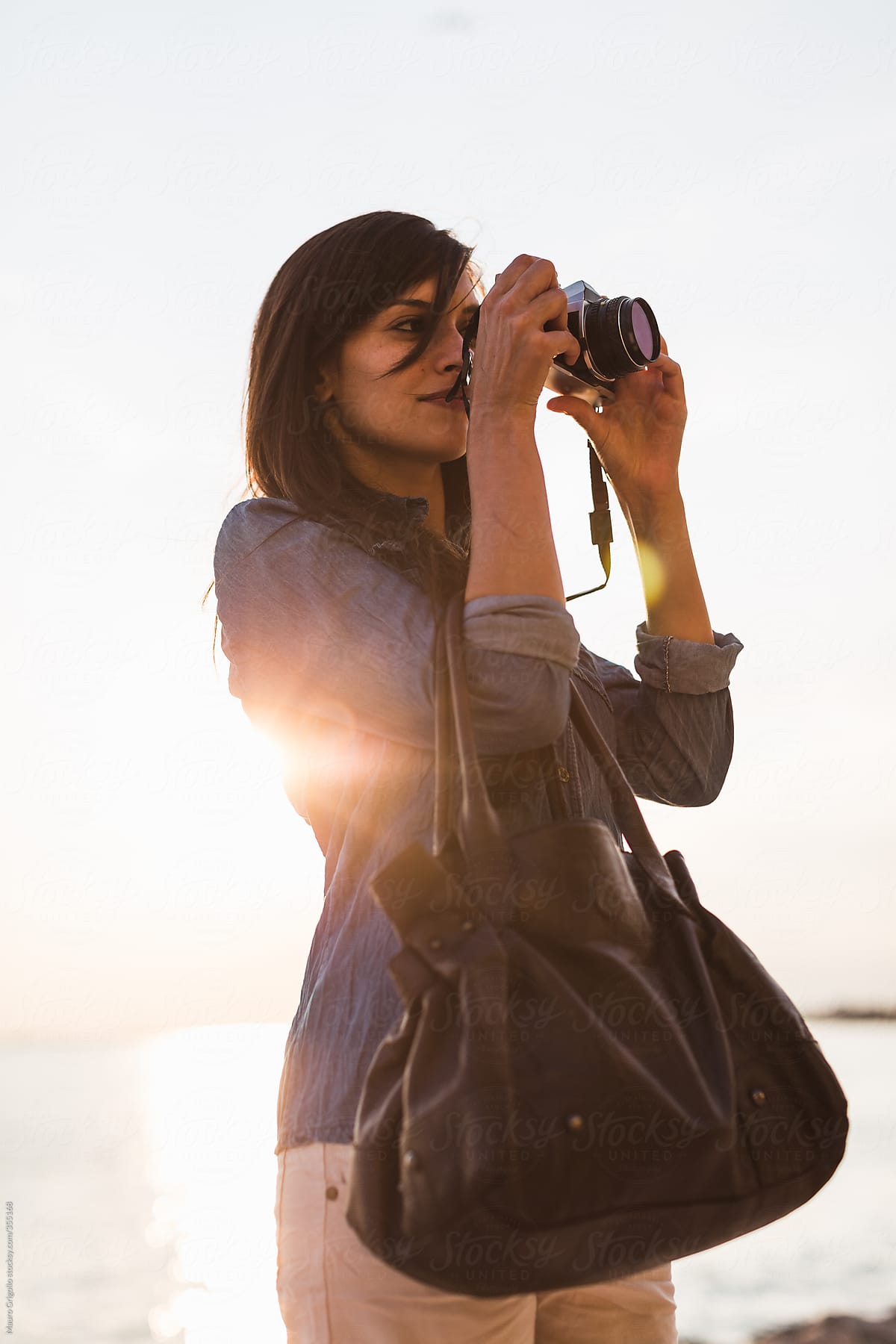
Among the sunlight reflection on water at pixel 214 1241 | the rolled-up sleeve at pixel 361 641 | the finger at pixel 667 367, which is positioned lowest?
the sunlight reflection on water at pixel 214 1241

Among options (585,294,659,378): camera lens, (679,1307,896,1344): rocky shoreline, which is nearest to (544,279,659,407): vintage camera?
(585,294,659,378): camera lens

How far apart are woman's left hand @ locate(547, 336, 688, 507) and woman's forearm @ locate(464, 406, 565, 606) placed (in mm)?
479

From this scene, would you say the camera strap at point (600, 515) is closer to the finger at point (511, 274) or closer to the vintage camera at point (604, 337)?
the vintage camera at point (604, 337)

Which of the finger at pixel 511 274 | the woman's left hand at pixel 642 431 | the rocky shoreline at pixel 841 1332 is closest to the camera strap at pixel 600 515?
the woman's left hand at pixel 642 431

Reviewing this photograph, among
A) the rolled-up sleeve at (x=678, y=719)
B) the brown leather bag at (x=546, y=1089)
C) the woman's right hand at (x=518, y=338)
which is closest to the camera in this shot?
the brown leather bag at (x=546, y=1089)

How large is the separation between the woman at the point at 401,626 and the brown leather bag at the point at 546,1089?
0.40ft

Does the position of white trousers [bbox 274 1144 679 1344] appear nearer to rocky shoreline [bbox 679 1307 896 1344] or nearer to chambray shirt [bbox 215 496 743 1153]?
chambray shirt [bbox 215 496 743 1153]

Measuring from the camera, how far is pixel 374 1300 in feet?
3.76

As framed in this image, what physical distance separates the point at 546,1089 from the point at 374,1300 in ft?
1.00

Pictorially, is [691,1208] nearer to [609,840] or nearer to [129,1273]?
[609,840]

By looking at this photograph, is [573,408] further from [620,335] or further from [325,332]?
[325,332]

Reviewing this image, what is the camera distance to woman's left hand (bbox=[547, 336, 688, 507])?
181 cm

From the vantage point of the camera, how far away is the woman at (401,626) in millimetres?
1237

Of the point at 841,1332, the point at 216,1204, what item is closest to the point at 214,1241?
the point at 216,1204
